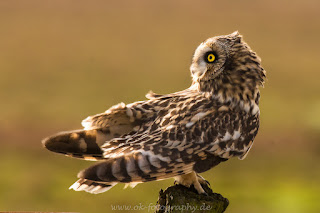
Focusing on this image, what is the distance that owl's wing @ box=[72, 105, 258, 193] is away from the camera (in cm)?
247

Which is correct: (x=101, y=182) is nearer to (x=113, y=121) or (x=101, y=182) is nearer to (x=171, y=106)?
(x=113, y=121)

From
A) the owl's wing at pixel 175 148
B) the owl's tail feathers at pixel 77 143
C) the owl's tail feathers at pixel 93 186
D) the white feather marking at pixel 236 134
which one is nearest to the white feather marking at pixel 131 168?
the owl's wing at pixel 175 148

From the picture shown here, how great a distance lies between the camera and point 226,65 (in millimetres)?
2932

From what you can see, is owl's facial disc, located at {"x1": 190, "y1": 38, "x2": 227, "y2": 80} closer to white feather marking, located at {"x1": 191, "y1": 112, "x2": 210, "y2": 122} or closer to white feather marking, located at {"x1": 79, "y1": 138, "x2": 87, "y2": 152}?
white feather marking, located at {"x1": 191, "y1": 112, "x2": 210, "y2": 122}

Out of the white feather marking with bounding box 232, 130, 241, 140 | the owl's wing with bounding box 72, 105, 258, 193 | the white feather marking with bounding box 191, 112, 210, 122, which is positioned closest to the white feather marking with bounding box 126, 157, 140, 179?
the owl's wing with bounding box 72, 105, 258, 193

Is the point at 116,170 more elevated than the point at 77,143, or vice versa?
the point at 77,143

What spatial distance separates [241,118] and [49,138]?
1.07m

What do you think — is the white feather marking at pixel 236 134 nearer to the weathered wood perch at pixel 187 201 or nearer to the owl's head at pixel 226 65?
the owl's head at pixel 226 65

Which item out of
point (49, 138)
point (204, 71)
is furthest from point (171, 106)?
point (49, 138)

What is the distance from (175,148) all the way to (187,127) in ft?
0.50

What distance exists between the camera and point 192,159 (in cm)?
263

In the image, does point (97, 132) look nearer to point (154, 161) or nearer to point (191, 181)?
point (154, 161)

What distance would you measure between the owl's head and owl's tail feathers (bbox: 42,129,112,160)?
681 mm

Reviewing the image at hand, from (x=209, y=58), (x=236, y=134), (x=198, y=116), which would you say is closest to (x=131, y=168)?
(x=198, y=116)
